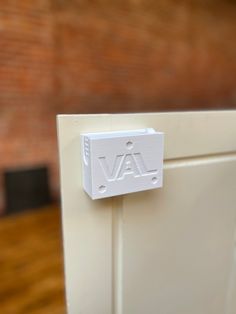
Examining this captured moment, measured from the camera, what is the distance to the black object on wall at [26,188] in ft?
7.34

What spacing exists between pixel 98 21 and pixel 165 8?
0.82 meters

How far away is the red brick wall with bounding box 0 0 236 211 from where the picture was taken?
7.11 feet

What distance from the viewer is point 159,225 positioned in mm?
498

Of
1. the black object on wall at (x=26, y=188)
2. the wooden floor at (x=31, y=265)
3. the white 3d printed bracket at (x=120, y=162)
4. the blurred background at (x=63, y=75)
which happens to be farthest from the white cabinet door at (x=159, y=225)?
the black object on wall at (x=26, y=188)

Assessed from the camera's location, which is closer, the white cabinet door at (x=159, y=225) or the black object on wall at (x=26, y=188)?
the white cabinet door at (x=159, y=225)

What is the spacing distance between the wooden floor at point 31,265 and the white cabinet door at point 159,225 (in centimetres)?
96

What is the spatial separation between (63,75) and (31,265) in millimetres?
1643

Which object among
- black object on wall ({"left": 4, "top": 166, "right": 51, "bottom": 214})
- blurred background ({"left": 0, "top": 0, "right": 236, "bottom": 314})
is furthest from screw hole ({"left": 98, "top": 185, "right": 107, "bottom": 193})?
black object on wall ({"left": 4, "top": 166, "right": 51, "bottom": 214})

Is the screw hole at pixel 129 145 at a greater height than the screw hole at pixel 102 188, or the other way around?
the screw hole at pixel 129 145

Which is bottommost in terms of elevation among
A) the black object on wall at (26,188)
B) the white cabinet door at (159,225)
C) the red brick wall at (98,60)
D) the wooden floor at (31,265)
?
the wooden floor at (31,265)

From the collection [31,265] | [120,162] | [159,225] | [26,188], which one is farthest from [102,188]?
[26,188]

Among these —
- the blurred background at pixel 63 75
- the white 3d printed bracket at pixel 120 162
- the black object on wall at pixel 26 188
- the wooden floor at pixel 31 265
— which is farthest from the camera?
the black object on wall at pixel 26 188

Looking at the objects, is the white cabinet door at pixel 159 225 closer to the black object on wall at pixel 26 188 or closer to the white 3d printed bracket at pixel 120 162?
the white 3d printed bracket at pixel 120 162

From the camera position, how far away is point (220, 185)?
55 centimetres
